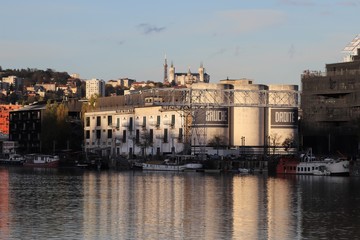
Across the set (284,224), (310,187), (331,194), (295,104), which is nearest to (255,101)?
(295,104)

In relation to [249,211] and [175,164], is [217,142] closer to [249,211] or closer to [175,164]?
[175,164]

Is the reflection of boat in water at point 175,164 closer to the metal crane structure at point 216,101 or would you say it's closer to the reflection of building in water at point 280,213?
the metal crane structure at point 216,101

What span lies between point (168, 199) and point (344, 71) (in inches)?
3366

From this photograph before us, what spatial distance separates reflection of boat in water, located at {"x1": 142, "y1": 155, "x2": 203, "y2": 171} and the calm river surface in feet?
163

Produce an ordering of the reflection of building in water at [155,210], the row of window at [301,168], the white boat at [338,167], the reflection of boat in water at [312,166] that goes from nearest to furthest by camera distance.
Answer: the reflection of building in water at [155,210] < the white boat at [338,167] < the reflection of boat in water at [312,166] < the row of window at [301,168]

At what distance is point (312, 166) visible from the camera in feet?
460

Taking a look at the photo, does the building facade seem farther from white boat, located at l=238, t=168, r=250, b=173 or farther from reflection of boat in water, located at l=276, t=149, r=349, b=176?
reflection of boat in water, located at l=276, t=149, r=349, b=176

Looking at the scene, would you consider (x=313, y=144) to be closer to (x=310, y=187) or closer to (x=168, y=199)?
(x=310, y=187)

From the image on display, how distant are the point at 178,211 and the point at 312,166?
71.1 metres

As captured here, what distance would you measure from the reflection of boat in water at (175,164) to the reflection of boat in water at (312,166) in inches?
597

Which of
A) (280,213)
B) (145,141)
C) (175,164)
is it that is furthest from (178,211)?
(145,141)

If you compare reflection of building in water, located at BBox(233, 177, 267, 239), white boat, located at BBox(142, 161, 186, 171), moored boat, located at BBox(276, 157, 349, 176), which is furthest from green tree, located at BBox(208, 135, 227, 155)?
reflection of building in water, located at BBox(233, 177, 267, 239)

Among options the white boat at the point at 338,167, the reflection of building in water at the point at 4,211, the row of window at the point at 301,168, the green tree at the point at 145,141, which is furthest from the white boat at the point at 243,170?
the reflection of building in water at the point at 4,211

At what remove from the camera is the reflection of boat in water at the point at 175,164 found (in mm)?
157250
